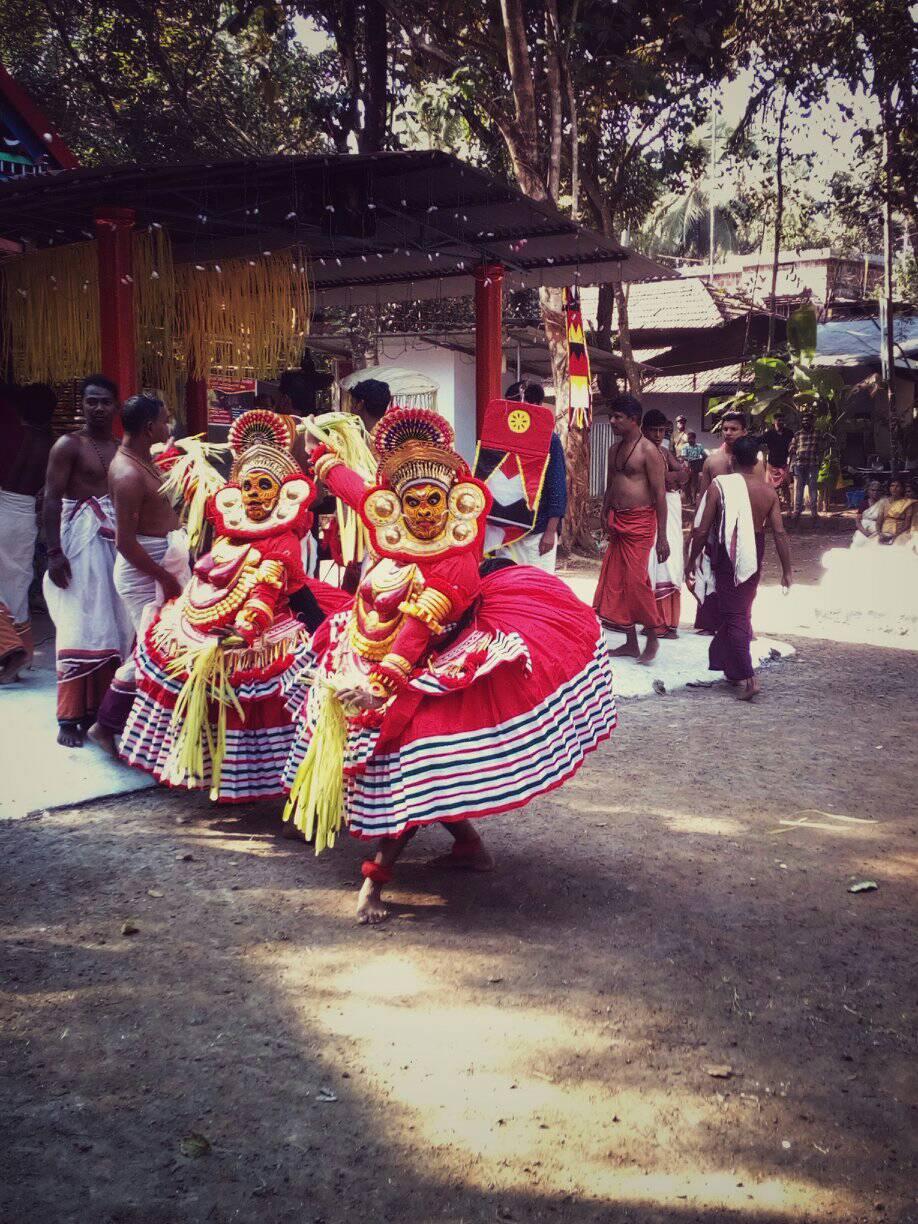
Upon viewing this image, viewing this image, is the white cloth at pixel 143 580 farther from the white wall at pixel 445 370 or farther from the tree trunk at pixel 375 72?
the white wall at pixel 445 370

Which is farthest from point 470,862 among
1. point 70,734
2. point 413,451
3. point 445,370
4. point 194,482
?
point 445,370

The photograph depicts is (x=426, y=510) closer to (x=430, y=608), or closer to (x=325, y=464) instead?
(x=430, y=608)

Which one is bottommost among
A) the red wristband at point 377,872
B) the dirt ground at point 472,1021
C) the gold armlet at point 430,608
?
the dirt ground at point 472,1021

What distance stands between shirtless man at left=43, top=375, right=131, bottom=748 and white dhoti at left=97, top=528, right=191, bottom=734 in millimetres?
281

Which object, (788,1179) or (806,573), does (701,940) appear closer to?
(788,1179)

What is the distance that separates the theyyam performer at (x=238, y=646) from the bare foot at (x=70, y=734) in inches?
37.3

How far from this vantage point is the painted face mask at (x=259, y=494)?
4629mm

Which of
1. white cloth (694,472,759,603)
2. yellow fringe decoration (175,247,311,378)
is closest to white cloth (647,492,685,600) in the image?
white cloth (694,472,759,603)

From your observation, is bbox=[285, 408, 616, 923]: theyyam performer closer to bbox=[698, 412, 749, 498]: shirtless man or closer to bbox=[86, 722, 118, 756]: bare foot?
bbox=[86, 722, 118, 756]: bare foot

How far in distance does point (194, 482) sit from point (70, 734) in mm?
1519

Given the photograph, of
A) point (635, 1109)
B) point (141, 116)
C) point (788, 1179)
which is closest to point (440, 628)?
point (635, 1109)

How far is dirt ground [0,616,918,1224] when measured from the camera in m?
2.44

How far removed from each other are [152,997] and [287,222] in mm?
6162

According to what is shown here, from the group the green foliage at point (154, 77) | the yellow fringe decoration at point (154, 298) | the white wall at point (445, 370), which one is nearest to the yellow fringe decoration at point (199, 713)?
the yellow fringe decoration at point (154, 298)
